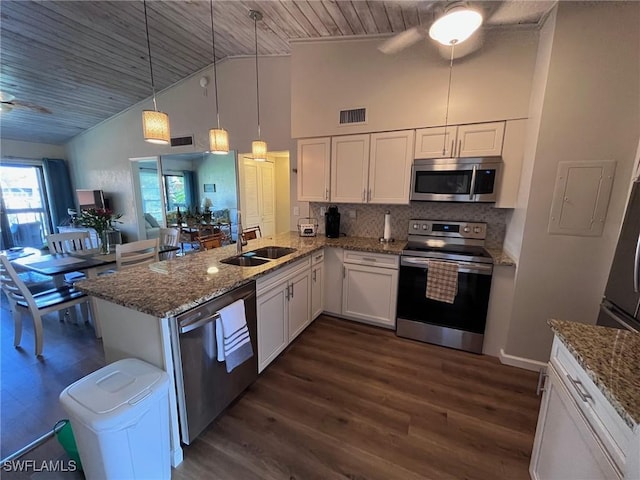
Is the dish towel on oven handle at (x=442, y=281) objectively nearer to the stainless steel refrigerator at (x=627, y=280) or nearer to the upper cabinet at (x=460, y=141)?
the stainless steel refrigerator at (x=627, y=280)

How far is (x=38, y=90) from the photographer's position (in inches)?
170

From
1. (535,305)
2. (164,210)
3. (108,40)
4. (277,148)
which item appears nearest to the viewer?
(535,305)

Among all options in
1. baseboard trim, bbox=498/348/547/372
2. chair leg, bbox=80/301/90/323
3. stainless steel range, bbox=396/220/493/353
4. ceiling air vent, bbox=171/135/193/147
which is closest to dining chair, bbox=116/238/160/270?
chair leg, bbox=80/301/90/323

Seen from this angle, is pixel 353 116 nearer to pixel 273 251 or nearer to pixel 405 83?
pixel 405 83

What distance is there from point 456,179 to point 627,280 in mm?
1365

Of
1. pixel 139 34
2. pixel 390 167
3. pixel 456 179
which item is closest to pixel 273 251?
pixel 390 167

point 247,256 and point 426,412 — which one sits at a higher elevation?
point 247,256

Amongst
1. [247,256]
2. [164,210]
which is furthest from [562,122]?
[164,210]

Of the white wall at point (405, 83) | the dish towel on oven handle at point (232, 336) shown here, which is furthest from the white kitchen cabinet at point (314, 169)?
the dish towel on oven handle at point (232, 336)

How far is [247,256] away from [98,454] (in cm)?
159

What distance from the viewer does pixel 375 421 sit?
1.80 meters

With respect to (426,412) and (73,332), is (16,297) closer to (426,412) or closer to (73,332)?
(73,332)

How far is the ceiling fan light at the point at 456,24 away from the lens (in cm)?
177

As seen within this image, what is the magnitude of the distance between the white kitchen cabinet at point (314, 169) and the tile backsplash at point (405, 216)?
390 mm
